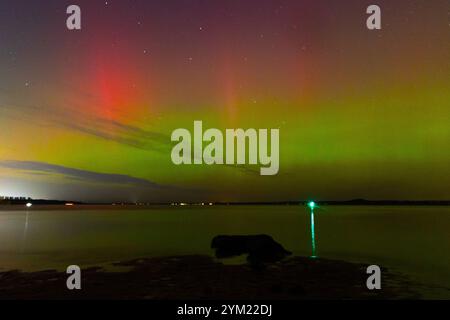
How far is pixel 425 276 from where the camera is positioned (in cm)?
3241

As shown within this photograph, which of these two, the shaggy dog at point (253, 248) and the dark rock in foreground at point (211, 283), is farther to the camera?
the shaggy dog at point (253, 248)

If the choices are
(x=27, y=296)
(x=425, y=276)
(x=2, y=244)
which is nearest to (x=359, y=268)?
(x=425, y=276)

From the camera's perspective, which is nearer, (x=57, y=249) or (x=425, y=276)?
(x=425, y=276)

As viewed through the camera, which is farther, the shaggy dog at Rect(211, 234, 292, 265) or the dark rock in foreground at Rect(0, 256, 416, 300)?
the shaggy dog at Rect(211, 234, 292, 265)

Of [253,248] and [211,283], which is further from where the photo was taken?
[253,248]

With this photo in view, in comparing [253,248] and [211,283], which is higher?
[253,248]
